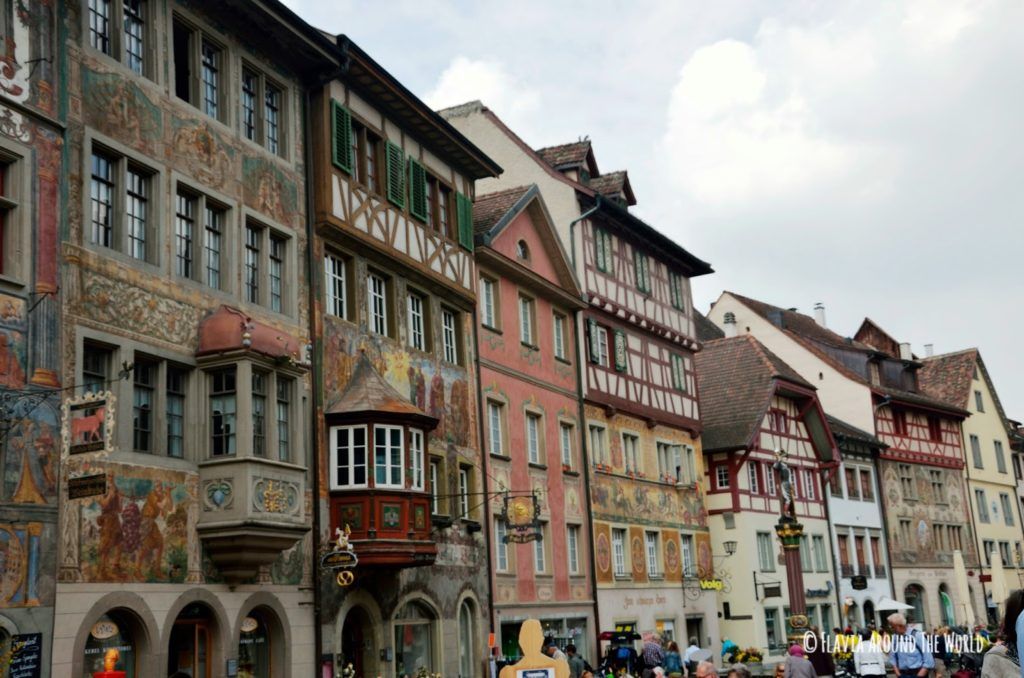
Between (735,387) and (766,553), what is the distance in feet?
18.7

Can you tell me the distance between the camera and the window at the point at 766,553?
39.4 m

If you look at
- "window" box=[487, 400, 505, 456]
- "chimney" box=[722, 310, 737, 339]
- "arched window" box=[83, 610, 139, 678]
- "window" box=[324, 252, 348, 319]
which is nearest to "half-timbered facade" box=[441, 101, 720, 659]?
"window" box=[487, 400, 505, 456]

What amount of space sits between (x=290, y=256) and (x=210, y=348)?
10.8 feet

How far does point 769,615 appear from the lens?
39.1 m

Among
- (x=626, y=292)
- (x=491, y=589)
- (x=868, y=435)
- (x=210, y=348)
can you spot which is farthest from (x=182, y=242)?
(x=868, y=435)

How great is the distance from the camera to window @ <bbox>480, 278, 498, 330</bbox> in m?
28.5

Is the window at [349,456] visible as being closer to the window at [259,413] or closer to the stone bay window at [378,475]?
the stone bay window at [378,475]

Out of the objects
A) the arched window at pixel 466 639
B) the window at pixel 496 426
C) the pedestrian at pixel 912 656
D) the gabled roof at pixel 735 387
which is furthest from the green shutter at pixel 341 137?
the gabled roof at pixel 735 387

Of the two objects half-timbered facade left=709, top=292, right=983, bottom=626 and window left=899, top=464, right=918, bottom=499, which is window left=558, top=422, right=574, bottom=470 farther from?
window left=899, top=464, right=918, bottom=499

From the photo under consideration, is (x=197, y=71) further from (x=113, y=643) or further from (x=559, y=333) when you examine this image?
(x=559, y=333)

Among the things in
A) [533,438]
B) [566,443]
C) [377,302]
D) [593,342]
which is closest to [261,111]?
[377,302]

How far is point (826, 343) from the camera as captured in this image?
5384 cm

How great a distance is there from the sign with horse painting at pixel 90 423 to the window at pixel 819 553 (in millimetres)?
32492

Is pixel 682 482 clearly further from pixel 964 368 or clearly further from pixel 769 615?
pixel 964 368
